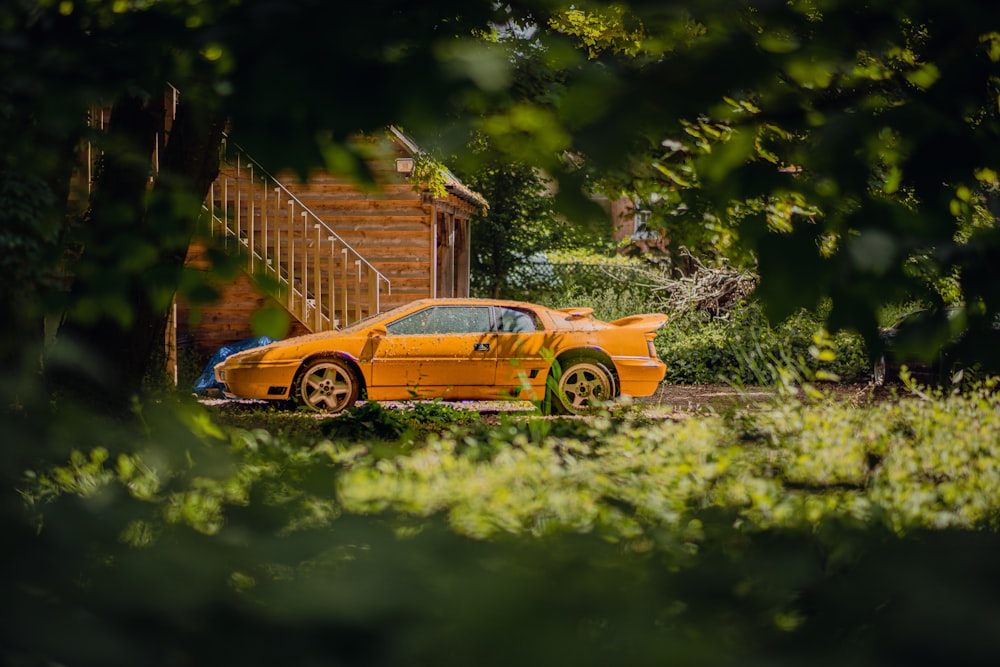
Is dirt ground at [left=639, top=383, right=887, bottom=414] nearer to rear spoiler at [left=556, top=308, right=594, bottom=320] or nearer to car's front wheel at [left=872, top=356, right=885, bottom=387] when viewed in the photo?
car's front wheel at [left=872, top=356, right=885, bottom=387]

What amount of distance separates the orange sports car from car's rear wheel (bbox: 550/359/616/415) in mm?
12

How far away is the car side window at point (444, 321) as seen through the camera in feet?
38.4

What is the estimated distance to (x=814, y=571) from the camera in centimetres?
142

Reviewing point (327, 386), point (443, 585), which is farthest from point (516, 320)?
point (443, 585)

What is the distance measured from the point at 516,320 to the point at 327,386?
8.04ft

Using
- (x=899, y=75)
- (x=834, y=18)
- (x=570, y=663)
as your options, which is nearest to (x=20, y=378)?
(x=570, y=663)

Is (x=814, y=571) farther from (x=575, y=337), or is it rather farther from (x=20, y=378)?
(x=575, y=337)

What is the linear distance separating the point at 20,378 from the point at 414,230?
14599mm

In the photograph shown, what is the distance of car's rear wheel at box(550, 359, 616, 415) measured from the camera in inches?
458

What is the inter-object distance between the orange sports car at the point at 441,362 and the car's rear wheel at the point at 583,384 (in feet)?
0.04

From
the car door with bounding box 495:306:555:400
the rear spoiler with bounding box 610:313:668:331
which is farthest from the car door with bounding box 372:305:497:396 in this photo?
the rear spoiler with bounding box 610:313:668:331

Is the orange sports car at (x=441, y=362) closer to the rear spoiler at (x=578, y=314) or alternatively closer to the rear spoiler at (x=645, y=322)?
the rear spoiler at (x=645, y=322)

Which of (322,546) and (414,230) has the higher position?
(414,230)

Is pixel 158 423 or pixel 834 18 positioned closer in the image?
pixel 158 423
